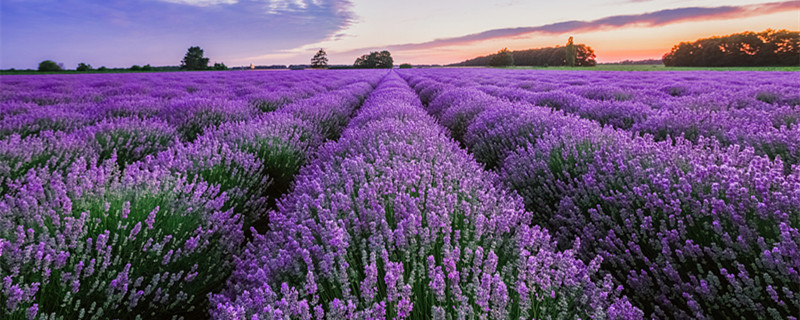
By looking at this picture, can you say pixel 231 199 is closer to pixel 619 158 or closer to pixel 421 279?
pixel 421 279

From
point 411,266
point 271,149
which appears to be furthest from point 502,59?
point 411,266

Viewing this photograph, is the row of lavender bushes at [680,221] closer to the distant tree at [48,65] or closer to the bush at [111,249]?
the bush at [111,249]

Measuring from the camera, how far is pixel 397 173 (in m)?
2.06

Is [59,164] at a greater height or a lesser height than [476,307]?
greater

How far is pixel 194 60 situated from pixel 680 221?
61227mm

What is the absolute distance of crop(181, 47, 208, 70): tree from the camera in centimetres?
5356

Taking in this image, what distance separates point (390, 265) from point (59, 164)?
316 centimetres

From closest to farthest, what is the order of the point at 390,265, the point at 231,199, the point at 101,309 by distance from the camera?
the point at 390,265 → the point at 101,309 → the point at 231,199

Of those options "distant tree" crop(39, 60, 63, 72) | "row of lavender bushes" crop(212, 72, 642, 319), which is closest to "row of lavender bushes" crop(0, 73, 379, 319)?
"row of lavender bushes" crop(212, 72, 642, 319)

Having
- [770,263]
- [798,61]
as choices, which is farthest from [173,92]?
[798,61]

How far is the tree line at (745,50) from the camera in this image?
43125mm

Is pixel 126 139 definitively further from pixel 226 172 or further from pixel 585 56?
pixel 585 56

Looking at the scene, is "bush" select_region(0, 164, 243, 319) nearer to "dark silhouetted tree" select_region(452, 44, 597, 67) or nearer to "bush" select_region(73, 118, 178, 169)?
"bush" select_region(73, 118, 178, 169)

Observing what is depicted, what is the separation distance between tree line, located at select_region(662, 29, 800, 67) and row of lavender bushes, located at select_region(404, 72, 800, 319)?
54017 millimetres
